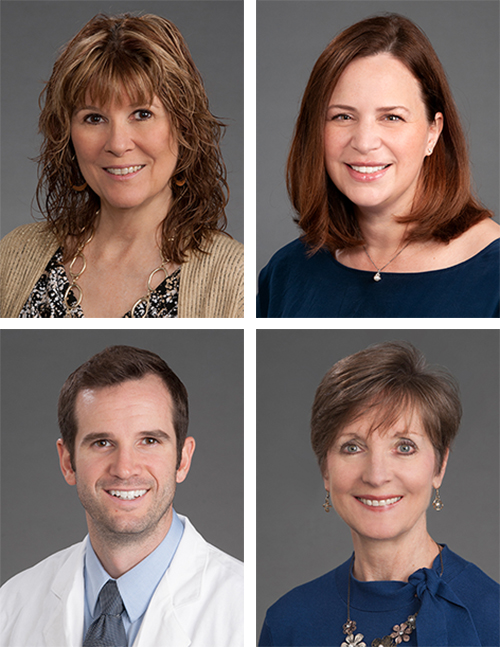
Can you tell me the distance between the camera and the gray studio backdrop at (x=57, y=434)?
7.79 ft

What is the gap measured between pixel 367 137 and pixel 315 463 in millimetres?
922

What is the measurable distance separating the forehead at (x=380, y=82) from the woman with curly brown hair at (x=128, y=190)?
1.24ft

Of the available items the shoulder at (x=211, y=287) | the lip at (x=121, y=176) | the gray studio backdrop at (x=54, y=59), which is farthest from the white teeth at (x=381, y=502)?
the lip at (x=121, y=176)

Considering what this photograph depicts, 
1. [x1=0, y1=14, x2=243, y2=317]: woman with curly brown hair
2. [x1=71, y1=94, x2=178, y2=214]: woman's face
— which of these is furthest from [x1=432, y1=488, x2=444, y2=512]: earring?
[x1=71, y1=94, x2=178, y2=214]: woman's face

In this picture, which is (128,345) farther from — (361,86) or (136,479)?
(361,86)

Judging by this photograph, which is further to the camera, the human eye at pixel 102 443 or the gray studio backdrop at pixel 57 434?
the gray studio backdrop at pixel 57 434

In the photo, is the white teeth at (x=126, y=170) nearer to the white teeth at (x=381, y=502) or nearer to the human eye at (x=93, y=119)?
the human eye at (x=93, y=119)

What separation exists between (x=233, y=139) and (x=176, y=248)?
35 cm

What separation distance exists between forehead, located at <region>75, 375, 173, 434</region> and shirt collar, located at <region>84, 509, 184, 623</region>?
0.98 ft

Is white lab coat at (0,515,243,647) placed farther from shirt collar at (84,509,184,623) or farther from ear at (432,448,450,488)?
ear at (432,448,450,488)

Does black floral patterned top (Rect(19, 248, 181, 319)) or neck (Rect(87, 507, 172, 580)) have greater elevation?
black floral patterned top (Rect(19, 248, 181, 319))

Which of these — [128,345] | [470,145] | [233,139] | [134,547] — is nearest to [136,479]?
[134,547]

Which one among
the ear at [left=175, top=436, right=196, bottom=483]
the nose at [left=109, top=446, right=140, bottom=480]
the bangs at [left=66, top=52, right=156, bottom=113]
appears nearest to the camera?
the bangs at [left=66, top=52, right=156, bottom=113]

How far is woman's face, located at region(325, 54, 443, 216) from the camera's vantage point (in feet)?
6.93
